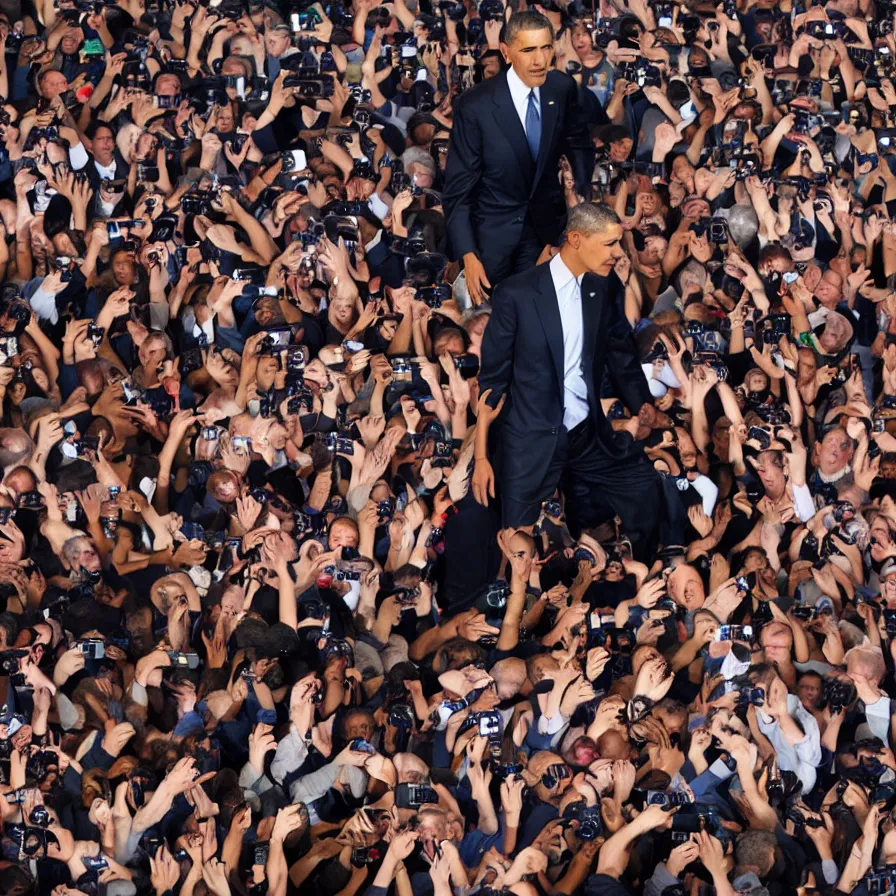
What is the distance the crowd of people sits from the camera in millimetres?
11859

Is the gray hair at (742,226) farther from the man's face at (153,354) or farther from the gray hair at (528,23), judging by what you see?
the man's face at (153,354)

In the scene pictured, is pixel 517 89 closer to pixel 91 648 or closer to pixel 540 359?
pixel 540 359

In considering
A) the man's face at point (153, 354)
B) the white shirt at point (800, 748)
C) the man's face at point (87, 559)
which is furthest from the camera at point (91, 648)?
the white shirt at point (800, 748)

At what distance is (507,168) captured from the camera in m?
13.5

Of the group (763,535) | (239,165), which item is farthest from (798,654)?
(239,165)

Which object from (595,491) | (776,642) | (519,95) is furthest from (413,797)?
(519,95)

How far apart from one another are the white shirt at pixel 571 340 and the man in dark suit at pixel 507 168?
3.00 ft

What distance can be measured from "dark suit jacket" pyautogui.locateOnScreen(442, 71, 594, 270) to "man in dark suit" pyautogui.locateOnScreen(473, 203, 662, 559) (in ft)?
3.17

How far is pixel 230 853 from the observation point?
38.1 ft

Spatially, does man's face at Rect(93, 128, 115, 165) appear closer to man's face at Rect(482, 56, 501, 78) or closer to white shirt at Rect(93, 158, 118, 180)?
white shirt at Rect(93, 158, 118, 180)

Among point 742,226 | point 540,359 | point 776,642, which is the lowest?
point 776,642

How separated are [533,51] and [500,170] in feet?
2.38

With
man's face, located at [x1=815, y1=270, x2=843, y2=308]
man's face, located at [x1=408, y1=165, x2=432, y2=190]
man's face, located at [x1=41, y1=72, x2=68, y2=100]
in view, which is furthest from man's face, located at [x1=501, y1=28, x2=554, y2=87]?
man's face, located at [x1=41, y1=72, x2=68, y2=100]

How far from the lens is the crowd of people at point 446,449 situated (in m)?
11.9
